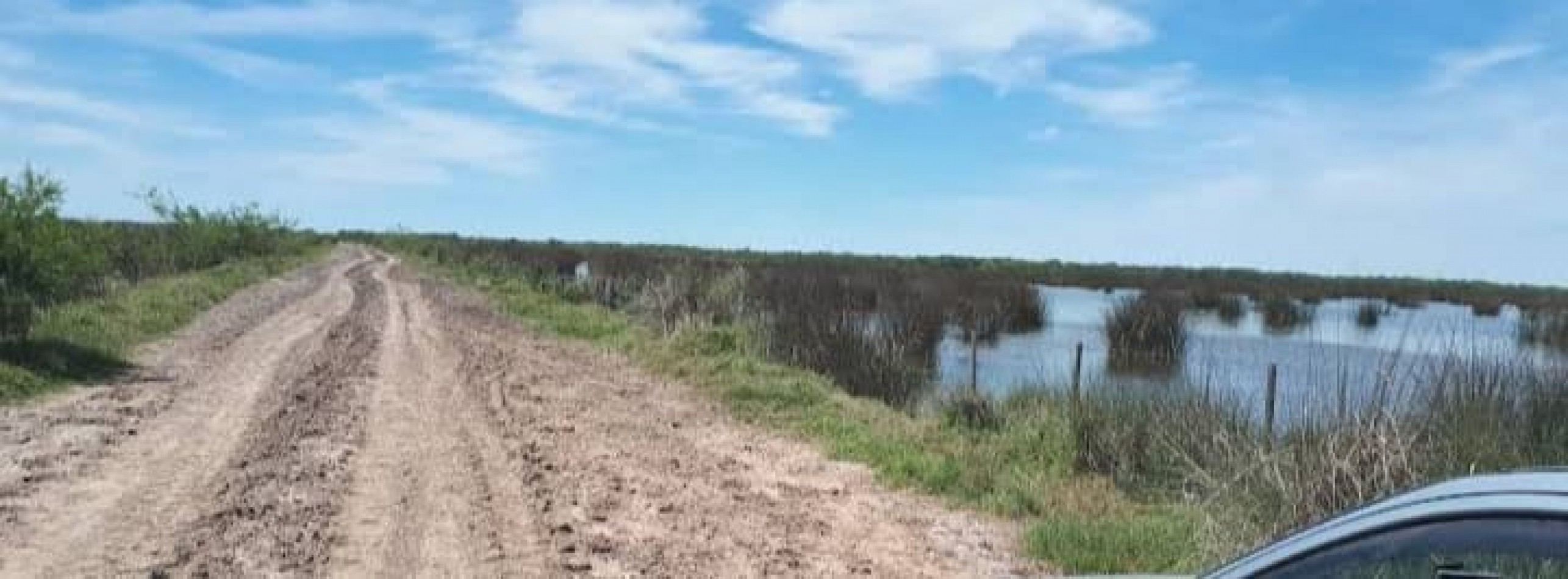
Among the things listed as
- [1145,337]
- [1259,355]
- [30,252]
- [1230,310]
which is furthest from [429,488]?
[1230,310]

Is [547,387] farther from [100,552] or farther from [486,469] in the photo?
[100,552]

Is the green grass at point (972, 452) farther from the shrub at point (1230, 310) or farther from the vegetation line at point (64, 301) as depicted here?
the shrub at point (1230, 310)

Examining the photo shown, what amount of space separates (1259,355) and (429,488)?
20.8m

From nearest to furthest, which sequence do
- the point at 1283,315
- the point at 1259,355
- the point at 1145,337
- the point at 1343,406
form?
the point at 1343,406 → the point at 1145,337 → the point at 1259,355 → the point at 1283,315

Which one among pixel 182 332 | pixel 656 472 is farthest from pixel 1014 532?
pixel 182 332

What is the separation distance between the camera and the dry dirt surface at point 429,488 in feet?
23.7

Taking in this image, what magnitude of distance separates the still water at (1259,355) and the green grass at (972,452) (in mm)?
1523

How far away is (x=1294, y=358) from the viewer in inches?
980

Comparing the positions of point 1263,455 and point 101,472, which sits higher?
point 1263,455

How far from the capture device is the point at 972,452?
11.2 metres

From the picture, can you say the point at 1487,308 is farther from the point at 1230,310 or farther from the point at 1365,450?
the point at 1365,450

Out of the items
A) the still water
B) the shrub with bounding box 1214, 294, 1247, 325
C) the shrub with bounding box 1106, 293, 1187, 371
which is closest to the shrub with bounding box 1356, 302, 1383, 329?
the still water

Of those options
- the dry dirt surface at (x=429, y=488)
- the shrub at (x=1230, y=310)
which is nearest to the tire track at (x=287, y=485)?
the dry dirt surface at (x=429, y=488)

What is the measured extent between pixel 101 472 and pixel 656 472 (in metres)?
3.66
